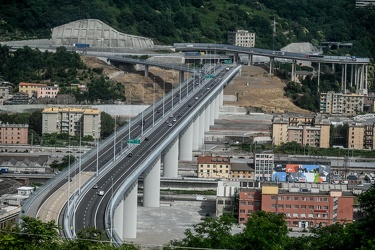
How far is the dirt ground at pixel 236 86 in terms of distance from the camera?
56.9m

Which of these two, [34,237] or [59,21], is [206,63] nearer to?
[59,21]

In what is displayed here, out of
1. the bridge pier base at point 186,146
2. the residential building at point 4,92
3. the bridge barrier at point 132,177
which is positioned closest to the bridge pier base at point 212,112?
the bridge barrier at point 132,177

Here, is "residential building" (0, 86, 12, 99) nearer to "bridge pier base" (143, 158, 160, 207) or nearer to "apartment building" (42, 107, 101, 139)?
"apartment building" (42, 107, 101, 139)

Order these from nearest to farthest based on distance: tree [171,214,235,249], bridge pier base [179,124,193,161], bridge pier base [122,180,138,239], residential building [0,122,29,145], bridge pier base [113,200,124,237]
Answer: tree [171,214,235,249] < bridge pier base [113,200,124,237] < bridge pier base [122,180,138,239] < bridge pier base [179,124,193,161] < residential building [0,122,29,145]

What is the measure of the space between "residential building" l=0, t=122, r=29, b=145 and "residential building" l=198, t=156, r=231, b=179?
347 inches

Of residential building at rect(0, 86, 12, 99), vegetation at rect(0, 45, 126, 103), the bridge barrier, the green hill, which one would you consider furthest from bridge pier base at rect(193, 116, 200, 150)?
the green hill

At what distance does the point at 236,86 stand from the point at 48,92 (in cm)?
969

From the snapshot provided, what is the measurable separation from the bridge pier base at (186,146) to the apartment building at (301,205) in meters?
10.4

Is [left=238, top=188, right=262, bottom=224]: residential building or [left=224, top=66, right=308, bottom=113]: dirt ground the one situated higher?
[left=224, top=66, right=308, bottom=113]: dirt ground

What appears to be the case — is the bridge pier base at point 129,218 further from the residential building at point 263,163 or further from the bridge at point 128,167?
the residential building at point 263,163

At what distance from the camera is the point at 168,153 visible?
40000mm

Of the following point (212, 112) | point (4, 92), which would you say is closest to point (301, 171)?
point (212, 112)

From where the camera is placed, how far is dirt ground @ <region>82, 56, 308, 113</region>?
187 ft

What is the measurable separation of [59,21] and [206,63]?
28.9 feet
